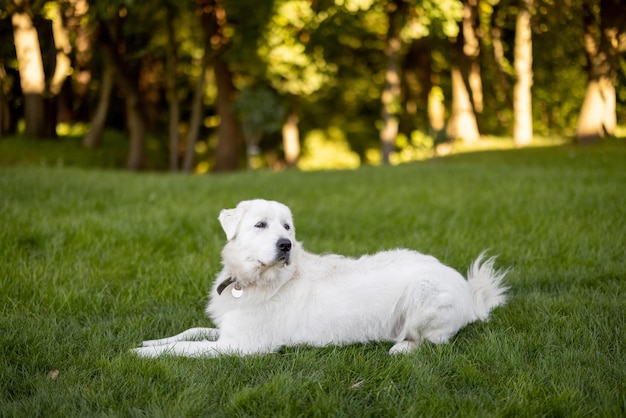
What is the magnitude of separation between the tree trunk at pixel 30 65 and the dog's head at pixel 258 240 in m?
16.9

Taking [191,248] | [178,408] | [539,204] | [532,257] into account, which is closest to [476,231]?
[532,257]

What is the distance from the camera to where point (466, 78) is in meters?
28.4

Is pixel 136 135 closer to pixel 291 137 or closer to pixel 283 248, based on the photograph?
pixel 291 137

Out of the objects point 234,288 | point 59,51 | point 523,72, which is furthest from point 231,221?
point 523,72

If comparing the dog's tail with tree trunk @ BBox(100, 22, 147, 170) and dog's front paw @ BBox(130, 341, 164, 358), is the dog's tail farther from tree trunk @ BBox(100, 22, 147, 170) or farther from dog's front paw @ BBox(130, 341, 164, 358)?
tree trunk @ BBox(100, 22, 147, 170)

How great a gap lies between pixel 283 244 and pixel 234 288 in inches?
25.9

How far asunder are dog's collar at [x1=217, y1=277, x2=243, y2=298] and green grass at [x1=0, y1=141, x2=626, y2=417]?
0.54 metres

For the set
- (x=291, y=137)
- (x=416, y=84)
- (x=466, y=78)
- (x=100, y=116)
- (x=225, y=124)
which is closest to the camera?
(x=225, y=124)

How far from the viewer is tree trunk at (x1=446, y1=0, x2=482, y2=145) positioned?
26.3 meters

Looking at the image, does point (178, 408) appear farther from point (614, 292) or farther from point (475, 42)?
point (475, 42)

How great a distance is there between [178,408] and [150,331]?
1.77m

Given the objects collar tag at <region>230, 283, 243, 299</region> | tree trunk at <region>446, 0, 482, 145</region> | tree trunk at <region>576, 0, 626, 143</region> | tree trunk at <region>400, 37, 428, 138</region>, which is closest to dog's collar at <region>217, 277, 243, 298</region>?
collar tag at <region>230, 283, 243, 299</region>

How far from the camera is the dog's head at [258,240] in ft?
16.7

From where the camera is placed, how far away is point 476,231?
9008 mm
